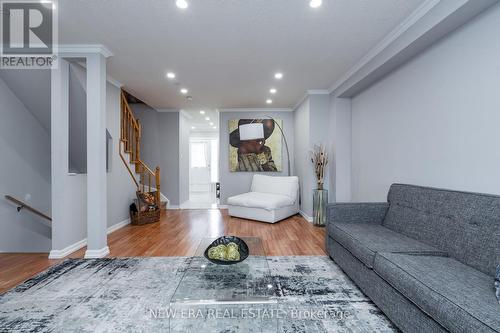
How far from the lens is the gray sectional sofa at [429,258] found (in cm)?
125

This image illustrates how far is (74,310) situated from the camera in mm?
1907

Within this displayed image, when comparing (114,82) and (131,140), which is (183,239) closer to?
(131,140)

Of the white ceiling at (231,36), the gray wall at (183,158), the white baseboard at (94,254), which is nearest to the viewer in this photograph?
the white ceiling at (231,36)

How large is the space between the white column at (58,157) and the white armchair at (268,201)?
9.41ft

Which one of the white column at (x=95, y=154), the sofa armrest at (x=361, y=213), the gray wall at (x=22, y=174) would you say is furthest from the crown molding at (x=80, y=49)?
the sofa armrest at (x=361, y=213)

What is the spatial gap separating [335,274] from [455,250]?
106 centimetres

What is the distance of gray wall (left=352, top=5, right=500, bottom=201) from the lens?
1.91m

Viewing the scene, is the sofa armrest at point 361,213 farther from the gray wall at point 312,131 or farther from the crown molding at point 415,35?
the gray wall at point 312,131

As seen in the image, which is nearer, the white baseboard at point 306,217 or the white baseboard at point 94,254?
the white baseboard at point 94,254

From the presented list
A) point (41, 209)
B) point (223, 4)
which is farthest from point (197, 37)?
point (41, 209)

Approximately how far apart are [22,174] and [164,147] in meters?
2.96

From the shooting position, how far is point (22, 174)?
3.73 m

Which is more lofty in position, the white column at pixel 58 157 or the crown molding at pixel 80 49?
the crown molding at pixel 80 49

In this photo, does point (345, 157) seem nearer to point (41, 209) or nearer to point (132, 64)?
point (132, 64)
